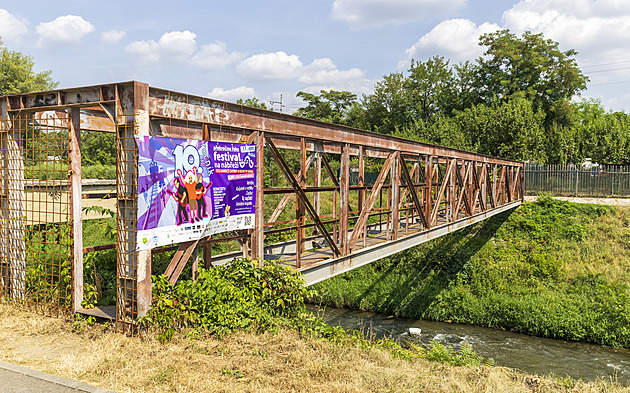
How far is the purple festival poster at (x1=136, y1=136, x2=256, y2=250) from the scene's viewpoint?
19.0ft

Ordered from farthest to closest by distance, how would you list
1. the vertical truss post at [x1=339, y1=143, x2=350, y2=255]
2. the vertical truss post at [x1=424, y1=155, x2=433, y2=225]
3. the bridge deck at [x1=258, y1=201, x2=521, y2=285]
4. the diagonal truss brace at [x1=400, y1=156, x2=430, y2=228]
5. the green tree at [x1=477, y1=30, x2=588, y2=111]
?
1. the green tree at [x1=477, y1=30, x2=588, y2=111]
2. the vertical truss post at [x1=424, y1=155, x2=433, y2=225]
3. the diagonal truss brace at [x1=400, y1=156, x2=430, y2=228]
4. the vertical truss post at [x1=339, y1=143, x2=350, y2=255]
5. the bridge deck at [x1=258, y1=201, x2=521, y2=285]

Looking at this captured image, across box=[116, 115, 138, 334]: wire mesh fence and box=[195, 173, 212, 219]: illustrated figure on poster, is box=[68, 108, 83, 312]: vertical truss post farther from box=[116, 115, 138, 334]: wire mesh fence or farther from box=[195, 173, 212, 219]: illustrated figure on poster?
box=[195, 173, 212, 219]: illustrated figure on poster

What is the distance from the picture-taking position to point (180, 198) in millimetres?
6215

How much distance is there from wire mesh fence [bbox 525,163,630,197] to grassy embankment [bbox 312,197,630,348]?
14.2 feet

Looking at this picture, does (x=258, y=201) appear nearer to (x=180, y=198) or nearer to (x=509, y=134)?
(x=180, y=198)

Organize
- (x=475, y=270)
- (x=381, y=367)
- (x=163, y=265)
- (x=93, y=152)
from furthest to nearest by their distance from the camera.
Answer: (x=93, y=152) < (x=475, y=270) < (x=163, y=265) < (x=381, y=367)

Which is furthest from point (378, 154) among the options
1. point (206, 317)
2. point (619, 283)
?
point (619, 283)

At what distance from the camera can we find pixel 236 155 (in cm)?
712

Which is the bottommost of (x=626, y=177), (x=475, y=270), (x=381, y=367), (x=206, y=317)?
(x=475, y=270)

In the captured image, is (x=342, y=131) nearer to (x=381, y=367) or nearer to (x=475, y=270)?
(x=381, y=367)

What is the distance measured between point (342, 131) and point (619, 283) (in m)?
18.2

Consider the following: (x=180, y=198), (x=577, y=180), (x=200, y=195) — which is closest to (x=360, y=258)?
(x=200, y=195)

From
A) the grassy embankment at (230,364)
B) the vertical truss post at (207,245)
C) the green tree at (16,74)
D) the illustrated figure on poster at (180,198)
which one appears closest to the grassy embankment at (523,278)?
the vertical truss post at (207,245)

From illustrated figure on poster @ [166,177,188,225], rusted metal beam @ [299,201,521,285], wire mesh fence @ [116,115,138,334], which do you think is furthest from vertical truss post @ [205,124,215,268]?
rusted metal beam @ [299,201,521,285]
